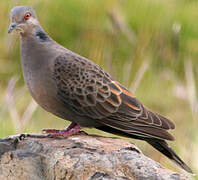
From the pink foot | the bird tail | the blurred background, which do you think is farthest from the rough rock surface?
the blurred background

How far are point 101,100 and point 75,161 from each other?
820 millimetres

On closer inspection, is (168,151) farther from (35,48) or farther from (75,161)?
(35,48)

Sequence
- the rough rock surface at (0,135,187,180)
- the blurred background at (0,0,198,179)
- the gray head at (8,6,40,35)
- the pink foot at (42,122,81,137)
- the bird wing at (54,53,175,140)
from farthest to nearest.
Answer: the blurred background at (0,0,198,179) < the gray head at (8,6,40,35) < the bird wing at (54,53,175,140) < the pink foot at (42,122,81,137) < the rough rock surface at (0,135,187,180)

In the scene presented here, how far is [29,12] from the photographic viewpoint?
435cm

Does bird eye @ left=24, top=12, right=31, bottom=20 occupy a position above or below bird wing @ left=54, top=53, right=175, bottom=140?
above

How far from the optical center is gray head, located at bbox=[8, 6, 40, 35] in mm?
4285

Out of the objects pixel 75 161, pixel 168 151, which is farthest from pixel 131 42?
pixel 75 161

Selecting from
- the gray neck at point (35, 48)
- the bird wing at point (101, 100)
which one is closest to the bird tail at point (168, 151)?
the bird wing at point (101, 100)

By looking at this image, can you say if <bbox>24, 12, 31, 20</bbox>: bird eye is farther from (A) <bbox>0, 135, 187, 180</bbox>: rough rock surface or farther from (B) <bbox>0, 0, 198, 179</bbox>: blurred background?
(B) <bbox>0, 0, 198, 179</bbox>: blurred background

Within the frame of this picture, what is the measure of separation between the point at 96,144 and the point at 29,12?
125 cm

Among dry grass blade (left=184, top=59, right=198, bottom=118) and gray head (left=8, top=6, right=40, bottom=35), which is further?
dry grass blade (left=184, top=59, right=198, bottom=118)

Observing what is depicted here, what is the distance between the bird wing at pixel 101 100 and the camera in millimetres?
4121

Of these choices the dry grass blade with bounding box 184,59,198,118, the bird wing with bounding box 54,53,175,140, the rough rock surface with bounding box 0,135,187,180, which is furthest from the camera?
the dry grass blade with bounding box 184,59,198,118

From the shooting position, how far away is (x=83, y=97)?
4.20 metres
